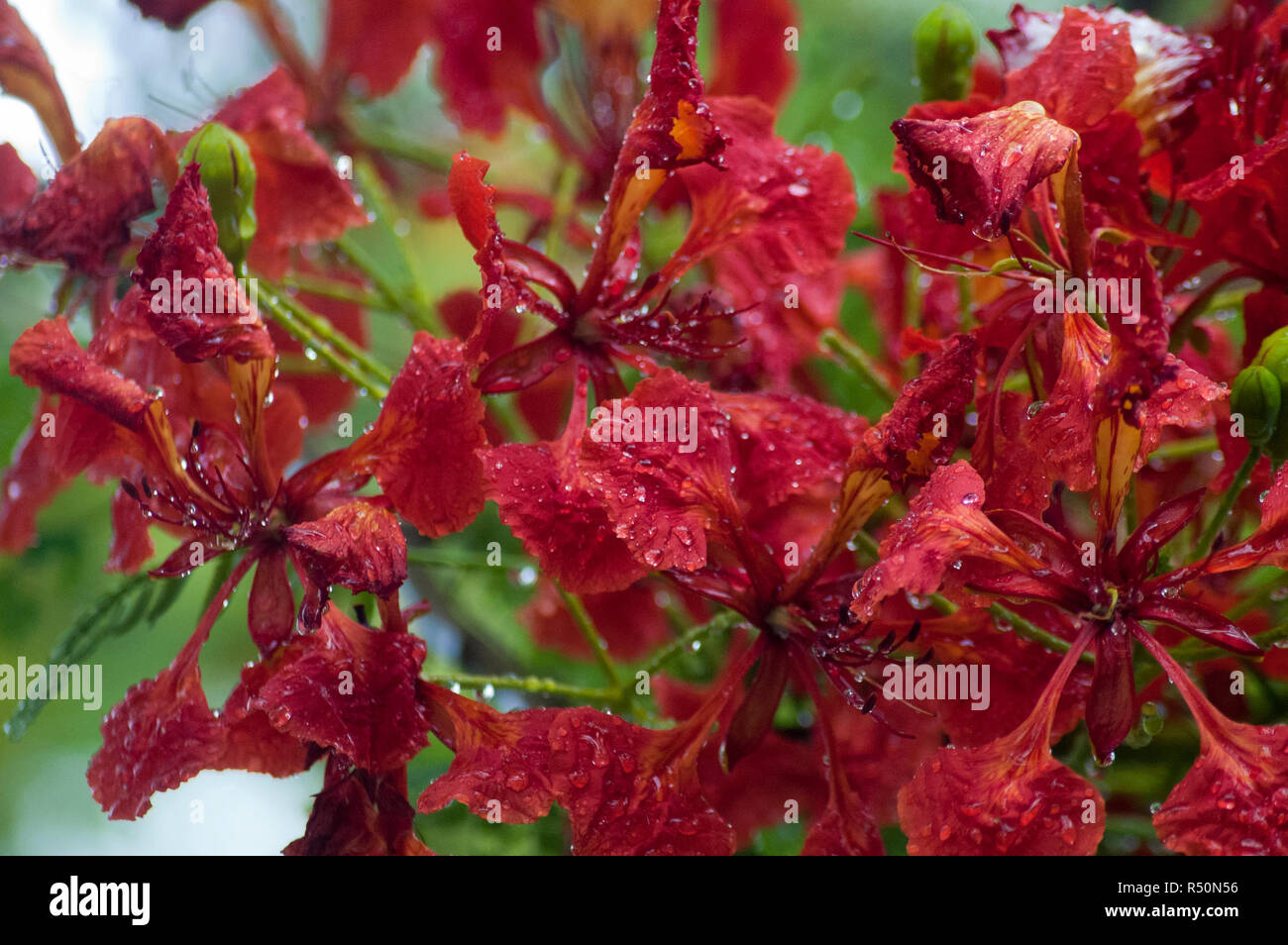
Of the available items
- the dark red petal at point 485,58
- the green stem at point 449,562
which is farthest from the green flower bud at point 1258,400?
the dark red petal at point 485,58

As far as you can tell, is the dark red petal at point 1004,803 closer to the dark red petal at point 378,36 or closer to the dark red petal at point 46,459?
the dark red petal at point 46,459

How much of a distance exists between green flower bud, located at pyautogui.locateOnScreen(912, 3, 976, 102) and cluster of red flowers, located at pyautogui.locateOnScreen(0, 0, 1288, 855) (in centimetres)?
5

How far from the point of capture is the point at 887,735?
29.3 inches

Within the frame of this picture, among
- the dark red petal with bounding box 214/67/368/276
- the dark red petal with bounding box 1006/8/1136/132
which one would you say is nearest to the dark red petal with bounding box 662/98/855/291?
the dark red petal with bounding box 1006/8/1136/132

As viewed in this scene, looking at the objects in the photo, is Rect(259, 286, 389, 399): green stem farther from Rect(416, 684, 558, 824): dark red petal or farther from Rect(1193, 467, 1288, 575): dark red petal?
Rect(1193, 467, 1288, 575): dark red petal

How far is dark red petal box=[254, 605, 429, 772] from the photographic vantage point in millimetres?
560

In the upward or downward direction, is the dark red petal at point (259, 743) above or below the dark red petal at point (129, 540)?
below

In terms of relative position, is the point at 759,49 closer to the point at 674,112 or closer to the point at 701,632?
the point at 674,112

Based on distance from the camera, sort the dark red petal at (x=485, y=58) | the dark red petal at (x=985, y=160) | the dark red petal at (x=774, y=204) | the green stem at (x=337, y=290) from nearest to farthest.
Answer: the dark red petal at (x=985, y=160) → the dark red petal at (x=774, y=204) → the green stem at (x=337, y=290) → the dark red petal at (x=485, y=58)

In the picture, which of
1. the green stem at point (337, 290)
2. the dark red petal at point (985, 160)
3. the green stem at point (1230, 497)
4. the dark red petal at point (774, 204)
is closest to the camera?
the dark red petal at point (985, 160)

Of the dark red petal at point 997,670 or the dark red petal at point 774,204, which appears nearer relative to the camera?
the dark red petal at point 997,670

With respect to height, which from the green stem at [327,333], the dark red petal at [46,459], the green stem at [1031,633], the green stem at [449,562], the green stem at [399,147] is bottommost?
the green stem at [1031,633]

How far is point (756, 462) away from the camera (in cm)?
68

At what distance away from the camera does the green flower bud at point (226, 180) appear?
0.69m
